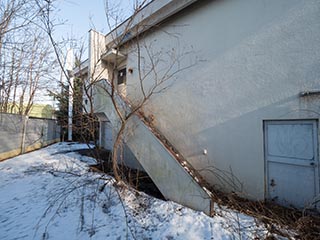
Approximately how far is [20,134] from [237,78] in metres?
10.5

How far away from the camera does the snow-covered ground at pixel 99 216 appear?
269 centimetres

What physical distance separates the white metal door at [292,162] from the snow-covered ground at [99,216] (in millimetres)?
1033

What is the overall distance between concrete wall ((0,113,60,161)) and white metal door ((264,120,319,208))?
10.2 metres

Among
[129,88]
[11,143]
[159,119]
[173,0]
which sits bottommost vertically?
[11,143]

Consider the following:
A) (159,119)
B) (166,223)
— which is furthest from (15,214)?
(159,119)

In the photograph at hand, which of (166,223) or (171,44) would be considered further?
(171,44)

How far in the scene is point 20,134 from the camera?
8.62 meters

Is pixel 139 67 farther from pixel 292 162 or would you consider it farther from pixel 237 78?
pixel 292 162

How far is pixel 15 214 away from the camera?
3.28 meters

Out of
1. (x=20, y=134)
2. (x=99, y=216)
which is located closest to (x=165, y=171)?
(x=99, y=216)

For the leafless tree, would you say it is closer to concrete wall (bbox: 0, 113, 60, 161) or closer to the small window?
the small window

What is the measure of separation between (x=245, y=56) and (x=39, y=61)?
1260cm

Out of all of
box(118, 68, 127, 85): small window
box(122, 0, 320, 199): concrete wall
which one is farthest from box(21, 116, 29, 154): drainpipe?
box(122, 0, 320, 199): concrete wall

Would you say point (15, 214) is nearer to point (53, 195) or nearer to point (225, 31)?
point (53, 195)
